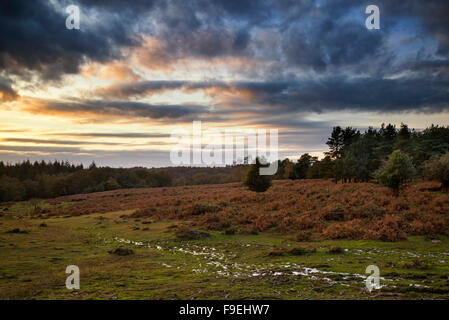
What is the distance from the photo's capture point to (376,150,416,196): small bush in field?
101 feet

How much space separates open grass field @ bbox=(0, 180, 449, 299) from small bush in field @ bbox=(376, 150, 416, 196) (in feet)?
15.4

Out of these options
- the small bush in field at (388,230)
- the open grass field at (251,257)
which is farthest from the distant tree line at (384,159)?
the small bush in field at (388,230)

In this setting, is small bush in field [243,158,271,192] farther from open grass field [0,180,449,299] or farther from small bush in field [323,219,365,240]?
small bush in field [323,219,365,240]

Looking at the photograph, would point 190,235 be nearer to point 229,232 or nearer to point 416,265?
point 229,232

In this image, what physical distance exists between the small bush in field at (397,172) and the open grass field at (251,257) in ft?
15.4

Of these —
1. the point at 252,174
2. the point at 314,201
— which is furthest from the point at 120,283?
the point at 252,174

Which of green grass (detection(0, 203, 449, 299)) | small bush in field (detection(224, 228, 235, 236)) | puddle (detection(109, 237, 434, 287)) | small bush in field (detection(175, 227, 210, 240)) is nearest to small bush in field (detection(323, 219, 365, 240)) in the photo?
green grass (detection(0, 203, 449, 299))

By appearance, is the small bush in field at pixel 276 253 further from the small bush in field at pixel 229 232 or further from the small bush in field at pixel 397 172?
the small bush in field at pixel 397 172

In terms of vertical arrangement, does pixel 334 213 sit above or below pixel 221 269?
above

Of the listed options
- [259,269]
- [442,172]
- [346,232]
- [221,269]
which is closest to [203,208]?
[346,232]

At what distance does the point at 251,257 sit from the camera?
45.0 ft

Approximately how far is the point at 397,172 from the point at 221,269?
1075 inches

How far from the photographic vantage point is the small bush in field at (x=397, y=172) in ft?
101
